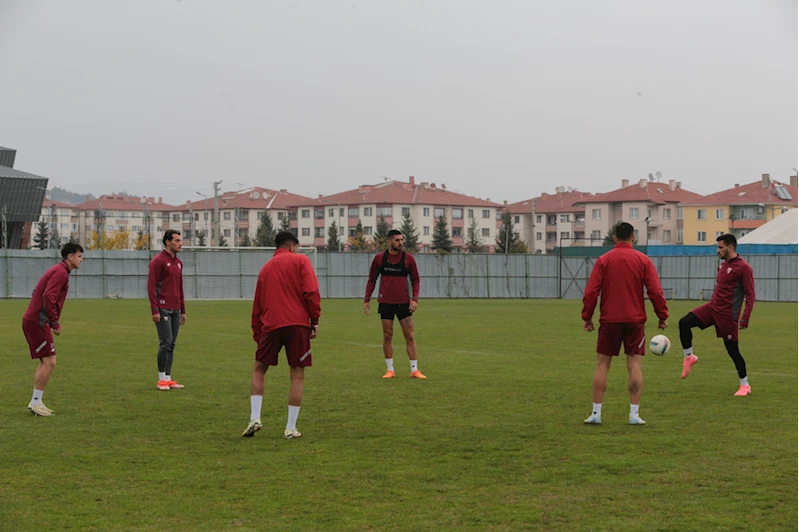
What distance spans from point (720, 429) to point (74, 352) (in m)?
13.7

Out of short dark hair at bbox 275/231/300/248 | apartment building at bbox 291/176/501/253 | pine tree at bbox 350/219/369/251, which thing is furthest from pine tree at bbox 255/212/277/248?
short dark hair at bbox 275/231/300/248

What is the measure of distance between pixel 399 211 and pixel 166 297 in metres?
128

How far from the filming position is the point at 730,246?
1292cm

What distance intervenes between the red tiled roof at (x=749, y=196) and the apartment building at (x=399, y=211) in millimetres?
34153

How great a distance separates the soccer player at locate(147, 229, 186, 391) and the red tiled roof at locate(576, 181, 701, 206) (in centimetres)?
12312

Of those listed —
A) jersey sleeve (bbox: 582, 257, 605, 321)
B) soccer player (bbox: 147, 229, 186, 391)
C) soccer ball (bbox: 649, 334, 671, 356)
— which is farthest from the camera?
soccer ball (bbox: 649, 334, 671, 356)

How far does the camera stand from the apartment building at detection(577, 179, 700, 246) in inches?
5236

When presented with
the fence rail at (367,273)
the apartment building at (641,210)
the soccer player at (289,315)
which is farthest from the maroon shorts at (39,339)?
the apartment building at (641,210)

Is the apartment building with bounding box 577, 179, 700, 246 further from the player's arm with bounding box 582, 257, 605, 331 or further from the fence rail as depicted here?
the player's arm with bounding box 582, 257, 605, 331

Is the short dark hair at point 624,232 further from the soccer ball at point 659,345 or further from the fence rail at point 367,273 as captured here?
the fence rail at point 367,273

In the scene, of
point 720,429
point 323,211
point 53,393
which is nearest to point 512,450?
point 720,429

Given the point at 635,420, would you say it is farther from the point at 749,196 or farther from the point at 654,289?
the point at 749,196

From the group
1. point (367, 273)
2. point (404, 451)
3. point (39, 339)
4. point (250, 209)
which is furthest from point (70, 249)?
point (250, 209)

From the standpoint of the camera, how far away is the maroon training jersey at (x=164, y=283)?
44.2ft
